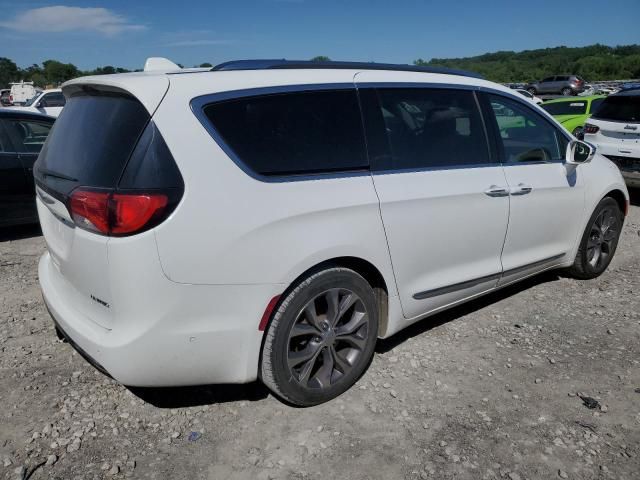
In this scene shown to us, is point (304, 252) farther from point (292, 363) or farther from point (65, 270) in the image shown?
point (65, 270)

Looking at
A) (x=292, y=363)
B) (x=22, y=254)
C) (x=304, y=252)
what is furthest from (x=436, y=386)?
(x=22, y=254)

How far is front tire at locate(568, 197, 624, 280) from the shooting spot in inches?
181

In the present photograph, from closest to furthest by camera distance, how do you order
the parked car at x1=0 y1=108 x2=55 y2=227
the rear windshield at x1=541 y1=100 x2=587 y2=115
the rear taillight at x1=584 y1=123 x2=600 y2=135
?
the parked car at x1=0 y1=108 x2=55 y2=227, the rear taillight at x1=584 y1=123 x2=600 y2=135, the rear windshield at x1=541 y1=100 x2=587 y2=115

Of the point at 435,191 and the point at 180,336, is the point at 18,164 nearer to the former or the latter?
the point at 180,336

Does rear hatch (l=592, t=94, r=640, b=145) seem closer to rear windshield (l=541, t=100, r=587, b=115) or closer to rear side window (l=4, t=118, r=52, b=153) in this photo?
rear windshield (l=541, t=100, r=587, b=115)

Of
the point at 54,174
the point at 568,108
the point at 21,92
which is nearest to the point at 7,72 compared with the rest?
the point at 21,92

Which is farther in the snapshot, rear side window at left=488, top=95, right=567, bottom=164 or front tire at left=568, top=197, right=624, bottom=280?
front tire at left=568, top=197, right=624, bottom=280

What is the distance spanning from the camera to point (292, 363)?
2.72 meters

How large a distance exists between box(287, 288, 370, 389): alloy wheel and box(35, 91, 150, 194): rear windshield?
44.0 inches

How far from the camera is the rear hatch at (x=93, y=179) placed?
7.38ft

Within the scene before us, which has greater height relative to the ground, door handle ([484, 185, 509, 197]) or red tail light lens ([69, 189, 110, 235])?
red tail light lens ([69, 189, 110, 235])

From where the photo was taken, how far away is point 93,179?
2342mm

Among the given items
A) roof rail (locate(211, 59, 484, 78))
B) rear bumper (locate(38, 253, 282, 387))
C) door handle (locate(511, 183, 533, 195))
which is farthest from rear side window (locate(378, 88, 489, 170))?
rear bumper (locate(38, 253, 282, 387))

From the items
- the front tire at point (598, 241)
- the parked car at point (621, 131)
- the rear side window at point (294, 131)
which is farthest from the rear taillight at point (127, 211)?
the parked car at point (621, 131)
